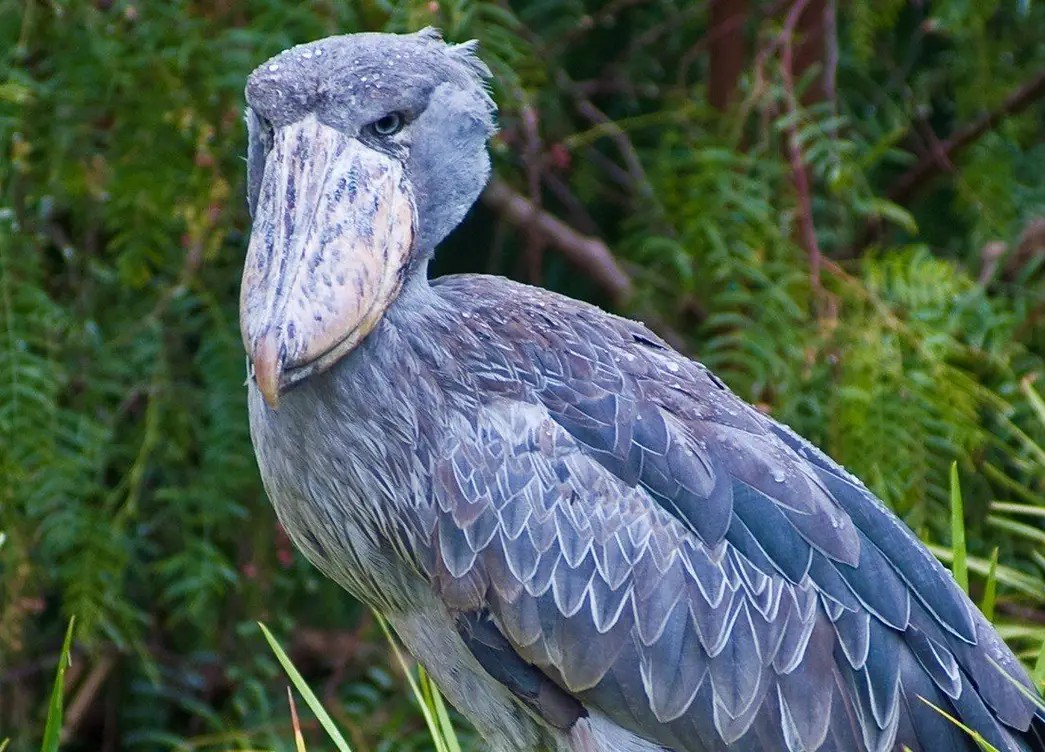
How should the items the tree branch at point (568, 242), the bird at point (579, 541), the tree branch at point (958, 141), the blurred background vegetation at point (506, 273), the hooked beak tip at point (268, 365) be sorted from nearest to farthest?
1. the hooked beak tip at point (268, 365)
2. the bird at point (579, 541)
3. the blurred background vegetation at point (506, 273)
4. the tree branch at point (568, 242)
5. the tree branch at point (958, 141)

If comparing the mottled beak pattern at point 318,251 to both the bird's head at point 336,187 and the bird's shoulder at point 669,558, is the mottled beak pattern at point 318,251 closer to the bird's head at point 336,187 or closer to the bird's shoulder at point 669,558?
the bird's head at point 336,187

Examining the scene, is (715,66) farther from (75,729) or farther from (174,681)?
(75,729)

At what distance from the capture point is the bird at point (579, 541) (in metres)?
1.92

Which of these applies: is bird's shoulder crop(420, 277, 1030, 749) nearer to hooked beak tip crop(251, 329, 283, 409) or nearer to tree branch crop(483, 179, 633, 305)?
hooked beak tip crop(251, 329, 283, 409)

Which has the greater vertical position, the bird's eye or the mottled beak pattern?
the bird's eye

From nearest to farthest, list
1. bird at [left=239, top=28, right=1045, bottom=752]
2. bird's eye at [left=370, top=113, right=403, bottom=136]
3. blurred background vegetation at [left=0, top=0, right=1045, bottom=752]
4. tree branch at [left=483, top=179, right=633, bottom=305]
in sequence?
bird's eye at [left=370, top=113, right=403, bottom=136] < bird at [left=239, top=28, right=1045, bottom=752] < blurred background vegetation at [left=0, top=0, right=1045, bottom=752] < tree branch at [left=483, top=179, right=633, bottom=305]

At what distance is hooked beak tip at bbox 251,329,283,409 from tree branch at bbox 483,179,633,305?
180cm

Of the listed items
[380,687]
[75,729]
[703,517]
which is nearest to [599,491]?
[703,517]

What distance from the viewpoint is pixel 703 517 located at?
1.98 meters

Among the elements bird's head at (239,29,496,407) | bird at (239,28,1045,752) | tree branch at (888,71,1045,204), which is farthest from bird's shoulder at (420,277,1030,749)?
tree branch at (888,71,1045,204)

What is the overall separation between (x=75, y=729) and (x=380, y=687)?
2.48 feet

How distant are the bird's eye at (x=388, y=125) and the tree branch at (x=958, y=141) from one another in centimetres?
208

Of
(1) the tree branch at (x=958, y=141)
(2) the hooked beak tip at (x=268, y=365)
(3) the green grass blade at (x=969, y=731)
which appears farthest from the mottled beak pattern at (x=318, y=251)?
(1) the tree branch at (x=958, y=141)

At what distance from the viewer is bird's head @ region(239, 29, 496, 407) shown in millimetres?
1679
